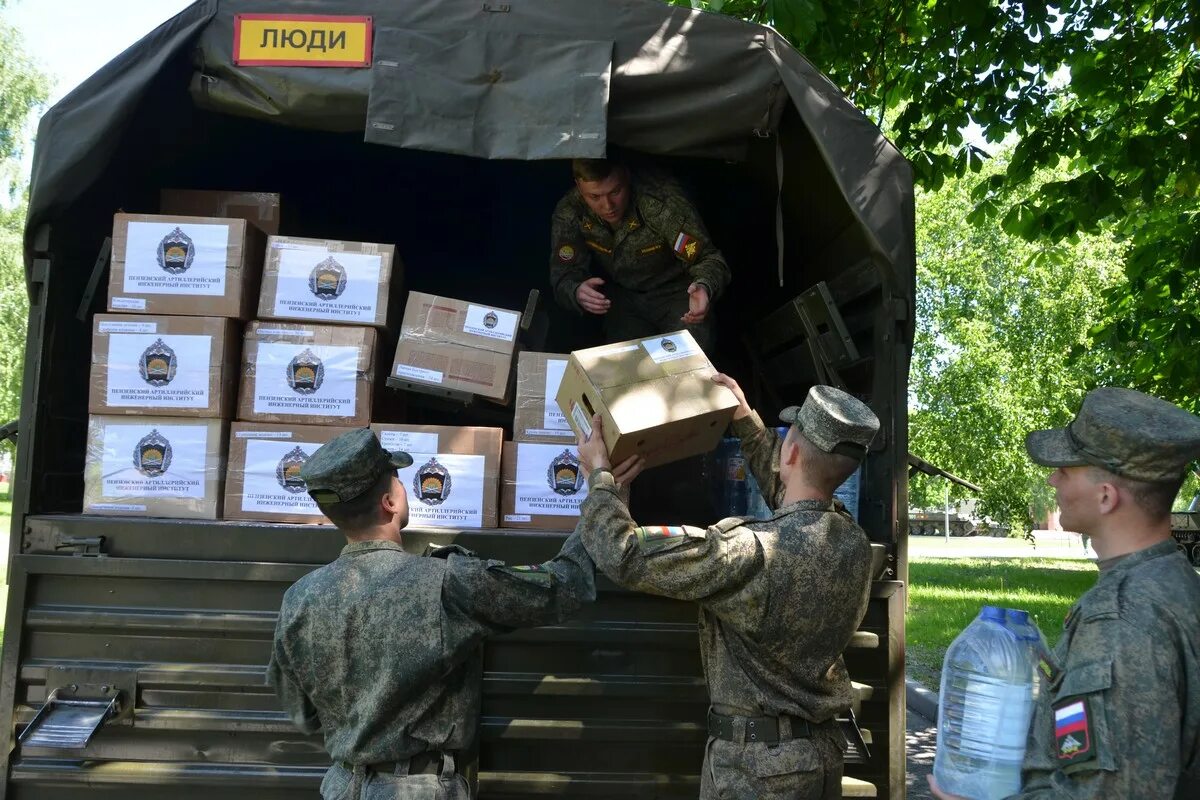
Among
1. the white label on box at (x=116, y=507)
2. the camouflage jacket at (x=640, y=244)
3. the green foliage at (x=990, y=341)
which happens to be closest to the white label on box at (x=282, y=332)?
the white label on box at (x=116, y=507)

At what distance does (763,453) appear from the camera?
3.17 m

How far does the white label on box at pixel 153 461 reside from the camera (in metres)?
3.21

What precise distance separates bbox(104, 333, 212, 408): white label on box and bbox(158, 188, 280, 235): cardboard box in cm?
68

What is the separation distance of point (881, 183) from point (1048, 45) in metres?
3.85

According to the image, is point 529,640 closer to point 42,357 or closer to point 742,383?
point 42,357

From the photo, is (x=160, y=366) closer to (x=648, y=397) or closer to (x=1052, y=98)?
(x=648, y=397)

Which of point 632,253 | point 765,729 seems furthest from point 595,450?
point 632,253

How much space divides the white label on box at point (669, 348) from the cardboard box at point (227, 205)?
1618 millimetres

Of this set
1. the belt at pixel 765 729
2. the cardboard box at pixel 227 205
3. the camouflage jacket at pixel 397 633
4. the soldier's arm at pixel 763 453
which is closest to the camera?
the camouflage jacket at pixel 397 633

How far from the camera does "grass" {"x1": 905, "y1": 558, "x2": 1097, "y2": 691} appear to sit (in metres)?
9.14

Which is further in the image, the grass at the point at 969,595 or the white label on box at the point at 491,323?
the grass at the point at 969,595

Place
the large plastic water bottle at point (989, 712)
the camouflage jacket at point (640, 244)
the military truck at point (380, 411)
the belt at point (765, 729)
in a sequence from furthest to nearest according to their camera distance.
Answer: the camouflage jacket at point (640, 244) → the military truck at point (380, 411) → the belt at point (765, 729) → the large plastic water bottle at point (989, 712)

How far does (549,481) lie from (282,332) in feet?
3.22

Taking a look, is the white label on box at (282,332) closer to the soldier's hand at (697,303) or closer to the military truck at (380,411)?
the military truck at (380,411)
